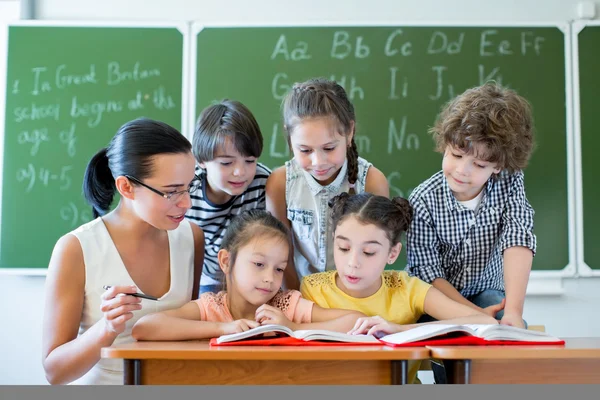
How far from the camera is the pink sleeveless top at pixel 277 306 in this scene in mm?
1874

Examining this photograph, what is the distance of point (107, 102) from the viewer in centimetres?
355

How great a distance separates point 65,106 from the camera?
140 inches

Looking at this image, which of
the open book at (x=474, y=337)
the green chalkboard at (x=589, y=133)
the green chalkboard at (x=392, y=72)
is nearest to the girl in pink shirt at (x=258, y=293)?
the open book at (x=474, y=337)

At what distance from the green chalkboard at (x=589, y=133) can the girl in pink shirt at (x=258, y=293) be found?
2.07 m

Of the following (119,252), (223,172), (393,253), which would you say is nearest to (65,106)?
(223,172)

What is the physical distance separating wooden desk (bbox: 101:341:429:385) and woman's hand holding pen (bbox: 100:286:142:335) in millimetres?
188

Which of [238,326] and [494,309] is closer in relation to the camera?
[238,326]

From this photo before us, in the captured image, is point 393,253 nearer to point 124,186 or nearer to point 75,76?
point 124,186

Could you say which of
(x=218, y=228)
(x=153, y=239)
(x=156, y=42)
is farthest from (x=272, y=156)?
(x=153, y=239)

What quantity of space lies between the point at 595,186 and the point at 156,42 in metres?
2.49

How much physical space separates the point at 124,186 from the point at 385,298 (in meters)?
0.86

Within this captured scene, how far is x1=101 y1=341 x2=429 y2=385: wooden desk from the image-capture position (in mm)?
1240

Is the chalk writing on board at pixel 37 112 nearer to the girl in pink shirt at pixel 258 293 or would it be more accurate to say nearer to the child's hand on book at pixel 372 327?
the girl in pink shirt at pixel 258 293

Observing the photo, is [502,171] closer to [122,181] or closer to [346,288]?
[346,288]
